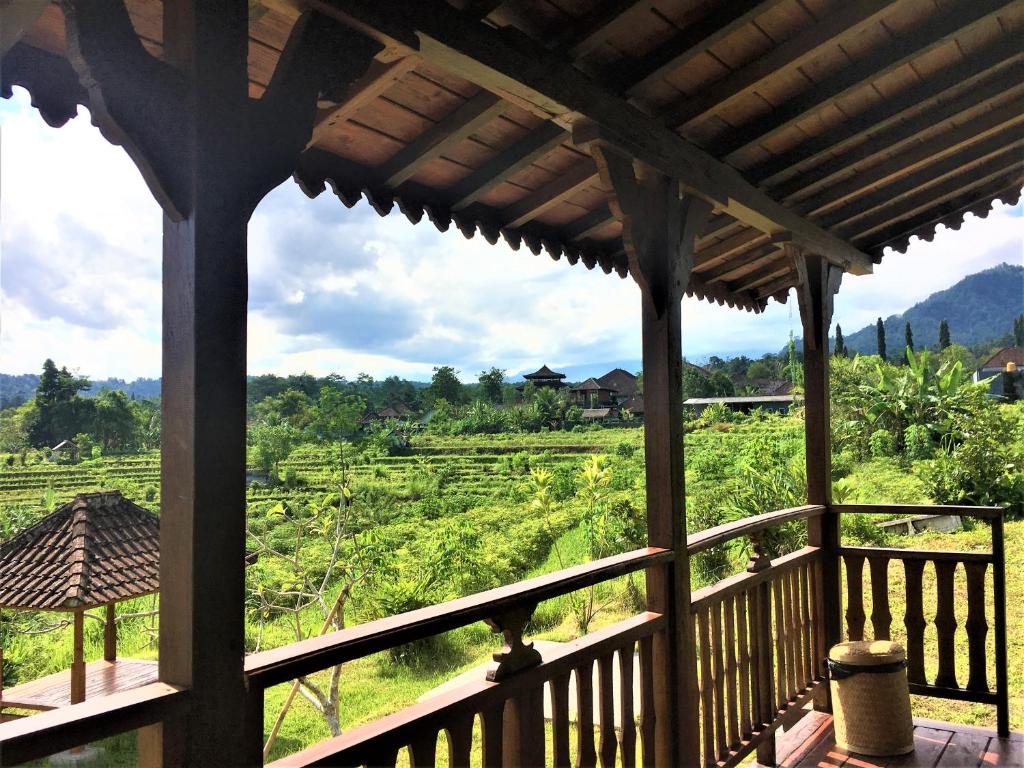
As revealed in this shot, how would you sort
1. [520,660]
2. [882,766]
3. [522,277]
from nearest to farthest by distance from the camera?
[520,660], [882,766], [522,277]

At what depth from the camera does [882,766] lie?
284 cm

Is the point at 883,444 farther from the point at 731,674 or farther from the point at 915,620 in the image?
the point at 731,674

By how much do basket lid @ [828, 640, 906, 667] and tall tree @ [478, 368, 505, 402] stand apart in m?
14.2

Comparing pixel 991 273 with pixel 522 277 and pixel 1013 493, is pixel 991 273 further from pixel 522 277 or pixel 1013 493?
pixel 1013 493

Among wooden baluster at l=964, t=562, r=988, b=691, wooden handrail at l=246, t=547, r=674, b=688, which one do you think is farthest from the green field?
wooden handrail at l=246, t=547, r=674, b=688

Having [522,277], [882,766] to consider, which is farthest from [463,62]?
[522,277]

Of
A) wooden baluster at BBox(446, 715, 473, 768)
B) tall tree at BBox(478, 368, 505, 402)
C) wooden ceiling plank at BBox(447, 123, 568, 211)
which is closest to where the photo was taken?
wooden baluster at BBox(446, 715, 473, 768)

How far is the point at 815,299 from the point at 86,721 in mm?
3431

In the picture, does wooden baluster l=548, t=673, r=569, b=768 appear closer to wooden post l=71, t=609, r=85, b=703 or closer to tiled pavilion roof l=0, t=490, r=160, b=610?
tiled pavilion roof l=0, t=490, r=160, b=610

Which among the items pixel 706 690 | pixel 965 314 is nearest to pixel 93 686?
pixel 706 690

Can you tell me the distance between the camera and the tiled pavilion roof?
3.91 m

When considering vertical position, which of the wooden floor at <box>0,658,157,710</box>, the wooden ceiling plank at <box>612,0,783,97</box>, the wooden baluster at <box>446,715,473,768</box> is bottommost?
the wooden floor at <box>0,658,157,710</box>

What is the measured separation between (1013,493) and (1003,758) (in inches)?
284

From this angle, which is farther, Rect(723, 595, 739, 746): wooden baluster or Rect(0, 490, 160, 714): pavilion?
Rect(0, 490, 160, 714): pavilion
